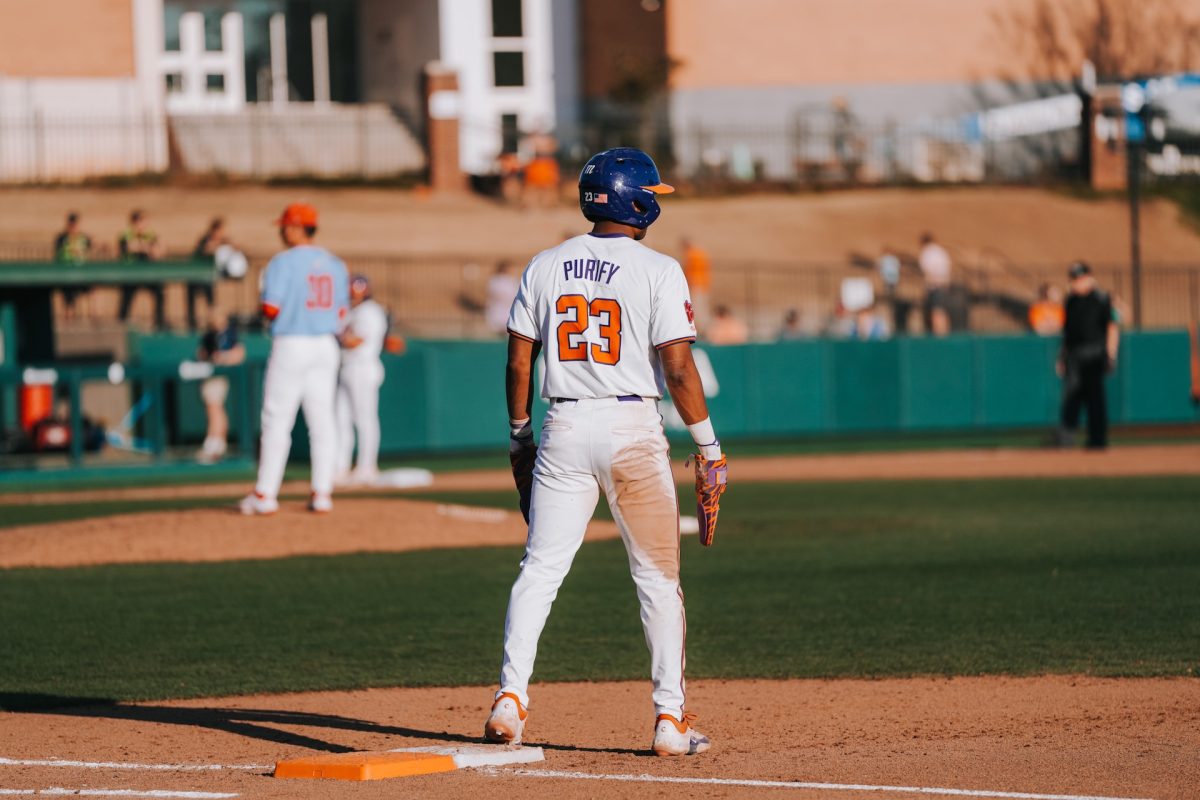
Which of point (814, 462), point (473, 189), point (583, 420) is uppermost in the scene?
point (473, 189)

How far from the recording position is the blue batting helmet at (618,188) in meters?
6.43

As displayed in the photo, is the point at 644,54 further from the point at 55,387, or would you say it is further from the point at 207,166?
the point at 55,387

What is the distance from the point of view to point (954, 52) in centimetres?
4794

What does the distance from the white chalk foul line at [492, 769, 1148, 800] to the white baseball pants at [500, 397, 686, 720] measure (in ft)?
1.11

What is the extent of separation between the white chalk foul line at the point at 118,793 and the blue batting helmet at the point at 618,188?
91.3 inches

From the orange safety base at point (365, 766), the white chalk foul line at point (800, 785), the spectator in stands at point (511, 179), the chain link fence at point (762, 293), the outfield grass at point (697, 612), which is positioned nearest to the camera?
the white chalk foul line at point (800, 785)

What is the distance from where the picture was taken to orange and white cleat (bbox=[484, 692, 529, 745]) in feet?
20.8

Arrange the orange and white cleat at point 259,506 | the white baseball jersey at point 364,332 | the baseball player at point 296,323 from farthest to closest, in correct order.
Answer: the white baseball jersey at point 364,332 → the orange and white cleat at point 259,506 → the baseball player at point 296,323

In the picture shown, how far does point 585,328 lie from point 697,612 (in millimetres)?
4302

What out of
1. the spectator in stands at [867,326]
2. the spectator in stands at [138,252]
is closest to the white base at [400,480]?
the spectator in stands at [138,252]

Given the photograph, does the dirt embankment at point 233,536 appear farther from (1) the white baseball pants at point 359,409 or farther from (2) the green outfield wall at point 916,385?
(2) the green outfield wall at point 916,385

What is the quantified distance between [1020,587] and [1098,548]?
2.02 meters

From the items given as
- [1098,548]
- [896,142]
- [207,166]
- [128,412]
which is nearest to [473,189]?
[207,166]

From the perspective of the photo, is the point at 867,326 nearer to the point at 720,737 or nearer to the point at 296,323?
the point at 296,323
